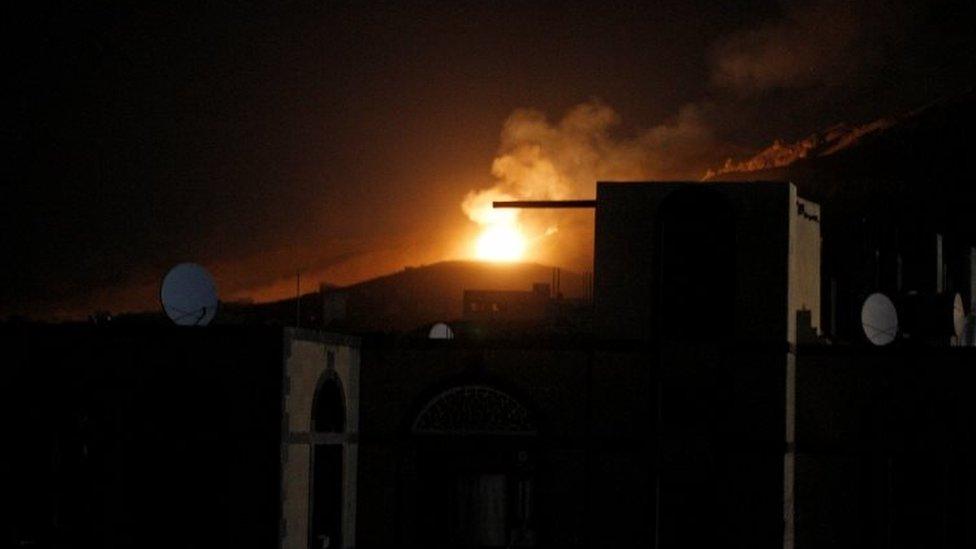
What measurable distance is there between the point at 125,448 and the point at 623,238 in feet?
33.9

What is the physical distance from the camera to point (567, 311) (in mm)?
37562

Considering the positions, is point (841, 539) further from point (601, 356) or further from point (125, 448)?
point (125, 448)

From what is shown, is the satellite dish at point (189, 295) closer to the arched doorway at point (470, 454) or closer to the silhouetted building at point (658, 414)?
the silhouetted building at point (658, 414)

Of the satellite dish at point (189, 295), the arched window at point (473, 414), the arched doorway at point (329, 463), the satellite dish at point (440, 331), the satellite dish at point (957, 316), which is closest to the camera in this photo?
the arched doorway at point (329, 463)

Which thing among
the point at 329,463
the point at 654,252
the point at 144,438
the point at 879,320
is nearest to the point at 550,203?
the point at 654,252

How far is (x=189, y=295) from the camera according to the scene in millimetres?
27594

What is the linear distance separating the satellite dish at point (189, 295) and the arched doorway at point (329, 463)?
287cm

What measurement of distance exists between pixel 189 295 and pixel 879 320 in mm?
13956

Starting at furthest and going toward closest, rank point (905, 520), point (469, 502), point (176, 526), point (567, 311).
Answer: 1. point (567, 311)
2. point (469, 502)
3. point (905, 520)
4. point (176, 526)

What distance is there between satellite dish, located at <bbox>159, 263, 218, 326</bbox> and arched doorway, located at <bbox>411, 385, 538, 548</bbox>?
463 centimetres

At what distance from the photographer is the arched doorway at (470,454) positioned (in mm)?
27969

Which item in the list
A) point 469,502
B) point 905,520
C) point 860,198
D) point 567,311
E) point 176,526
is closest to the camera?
point 176,526

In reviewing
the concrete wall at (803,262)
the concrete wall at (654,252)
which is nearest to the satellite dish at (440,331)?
the concrete wall at (654,252)

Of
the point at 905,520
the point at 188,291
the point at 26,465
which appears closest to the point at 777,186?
the point at 905,520
